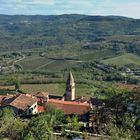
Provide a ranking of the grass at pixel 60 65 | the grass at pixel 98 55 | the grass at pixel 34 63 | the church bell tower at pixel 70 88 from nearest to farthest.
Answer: the church bell tower at pixel 70 88 < the grass at pixel 60 65 < the grass at pixel 34 63 < the grass at pixel 98 55

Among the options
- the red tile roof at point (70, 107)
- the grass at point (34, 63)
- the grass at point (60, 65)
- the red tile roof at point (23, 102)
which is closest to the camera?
the red tile roof at point (70, 107)

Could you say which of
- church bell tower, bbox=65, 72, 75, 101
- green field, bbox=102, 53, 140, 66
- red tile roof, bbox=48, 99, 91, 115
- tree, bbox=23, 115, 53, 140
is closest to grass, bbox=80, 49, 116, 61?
green field, bbox=102, 53, 140, 66

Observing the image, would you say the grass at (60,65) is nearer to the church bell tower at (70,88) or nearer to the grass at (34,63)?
the grass at (34,63)

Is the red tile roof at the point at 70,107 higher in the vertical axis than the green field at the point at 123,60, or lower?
higher

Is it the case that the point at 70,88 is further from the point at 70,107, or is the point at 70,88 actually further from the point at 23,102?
the point at 70,107

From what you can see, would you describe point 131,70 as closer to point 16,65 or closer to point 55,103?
point 16,65

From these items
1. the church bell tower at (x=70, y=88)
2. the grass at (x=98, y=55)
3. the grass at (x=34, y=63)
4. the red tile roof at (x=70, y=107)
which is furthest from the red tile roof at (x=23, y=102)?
the grass at (x=98, y=55)

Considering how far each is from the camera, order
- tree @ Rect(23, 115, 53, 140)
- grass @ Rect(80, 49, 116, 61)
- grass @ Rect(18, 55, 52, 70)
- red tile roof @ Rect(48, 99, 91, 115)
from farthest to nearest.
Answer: grass @ Rect(80, 49, 116, 61) → grass @ Rect(18, 55, 52, 70) → red tile roof @ Rect(48, 99, 91, 115) → tree @ Rect(23, 115, 53, 140)

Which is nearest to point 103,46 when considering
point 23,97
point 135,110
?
point 23,97

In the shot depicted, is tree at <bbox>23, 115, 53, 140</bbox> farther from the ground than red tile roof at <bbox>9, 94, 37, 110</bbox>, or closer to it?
farther from the ground

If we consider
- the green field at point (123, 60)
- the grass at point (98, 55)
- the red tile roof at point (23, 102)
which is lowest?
the grass at point (98, 55)

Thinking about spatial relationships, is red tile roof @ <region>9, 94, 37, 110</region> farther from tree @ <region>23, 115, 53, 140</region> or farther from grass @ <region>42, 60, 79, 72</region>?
grass @ <region>42, 60, 79, 72</region>

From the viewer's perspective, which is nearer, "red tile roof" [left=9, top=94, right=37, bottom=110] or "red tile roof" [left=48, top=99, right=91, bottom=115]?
"red tile roof" [left=48, top=99, right=91, bottom=115]
